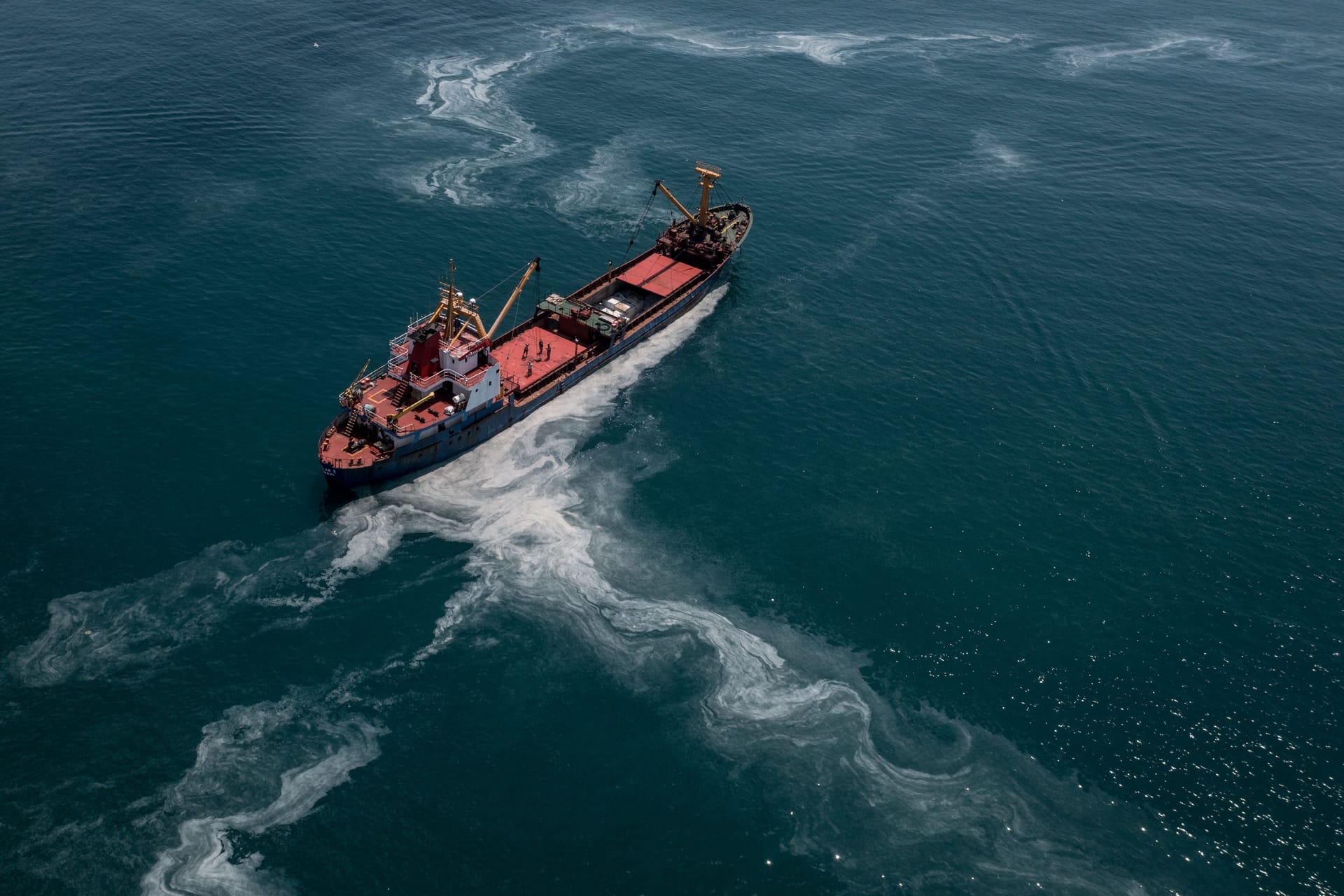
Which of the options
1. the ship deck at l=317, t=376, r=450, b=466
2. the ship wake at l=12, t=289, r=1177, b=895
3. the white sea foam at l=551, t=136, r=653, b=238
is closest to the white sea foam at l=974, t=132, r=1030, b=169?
the white sea foam at l=551, t=136, r=653, b=238

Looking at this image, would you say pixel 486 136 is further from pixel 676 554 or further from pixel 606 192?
pixel 676 554

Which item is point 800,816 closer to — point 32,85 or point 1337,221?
point 1337,221

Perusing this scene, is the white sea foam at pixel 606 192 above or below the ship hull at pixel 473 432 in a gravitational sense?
above

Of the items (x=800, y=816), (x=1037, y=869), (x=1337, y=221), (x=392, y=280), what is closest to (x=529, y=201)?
(x=392, y=280)

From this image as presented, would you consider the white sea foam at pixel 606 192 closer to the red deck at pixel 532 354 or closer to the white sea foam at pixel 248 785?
the red deck at pixel 532 354

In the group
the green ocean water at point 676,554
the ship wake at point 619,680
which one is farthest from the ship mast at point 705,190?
the ship wake at point 619,680

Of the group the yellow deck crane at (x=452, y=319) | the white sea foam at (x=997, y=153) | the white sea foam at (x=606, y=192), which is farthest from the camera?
the white sea foam at (x=997, y=153)
